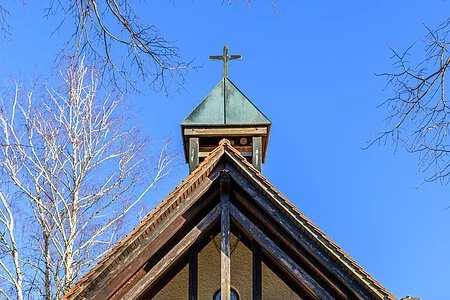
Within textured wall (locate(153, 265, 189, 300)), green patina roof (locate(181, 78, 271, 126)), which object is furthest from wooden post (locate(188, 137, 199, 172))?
textured wall (locate(153, 265, 189, 300))

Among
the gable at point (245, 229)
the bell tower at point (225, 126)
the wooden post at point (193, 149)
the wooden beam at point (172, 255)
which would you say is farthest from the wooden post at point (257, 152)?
the wooden beam at point (172, 255)

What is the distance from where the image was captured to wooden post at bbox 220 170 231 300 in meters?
8.77

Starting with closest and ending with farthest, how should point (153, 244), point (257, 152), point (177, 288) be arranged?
1. point (153, 244)
2. point (177, 288)
3. point (257, 152)

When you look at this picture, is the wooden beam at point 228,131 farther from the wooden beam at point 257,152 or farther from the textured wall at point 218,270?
the textured wall at point 218,270

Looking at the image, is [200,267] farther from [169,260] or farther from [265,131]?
[265,131]

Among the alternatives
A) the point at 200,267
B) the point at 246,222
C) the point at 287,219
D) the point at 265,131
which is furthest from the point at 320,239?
the point at 265,131

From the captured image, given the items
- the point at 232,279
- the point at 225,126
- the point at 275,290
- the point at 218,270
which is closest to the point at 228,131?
the point at 225,126

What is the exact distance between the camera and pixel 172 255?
890 cm

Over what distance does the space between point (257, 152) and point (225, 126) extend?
2.47 ft

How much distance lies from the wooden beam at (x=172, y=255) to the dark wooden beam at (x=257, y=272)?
2.46ft

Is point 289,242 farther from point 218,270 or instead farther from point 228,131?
point 228,131

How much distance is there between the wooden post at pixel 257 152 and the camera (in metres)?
12.3

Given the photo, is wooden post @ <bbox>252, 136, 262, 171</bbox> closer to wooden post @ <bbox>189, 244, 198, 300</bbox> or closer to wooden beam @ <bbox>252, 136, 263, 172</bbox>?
wooden beam @ <bbox>252, 136, 263, 172</bbox>

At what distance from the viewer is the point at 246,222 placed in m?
9.10
